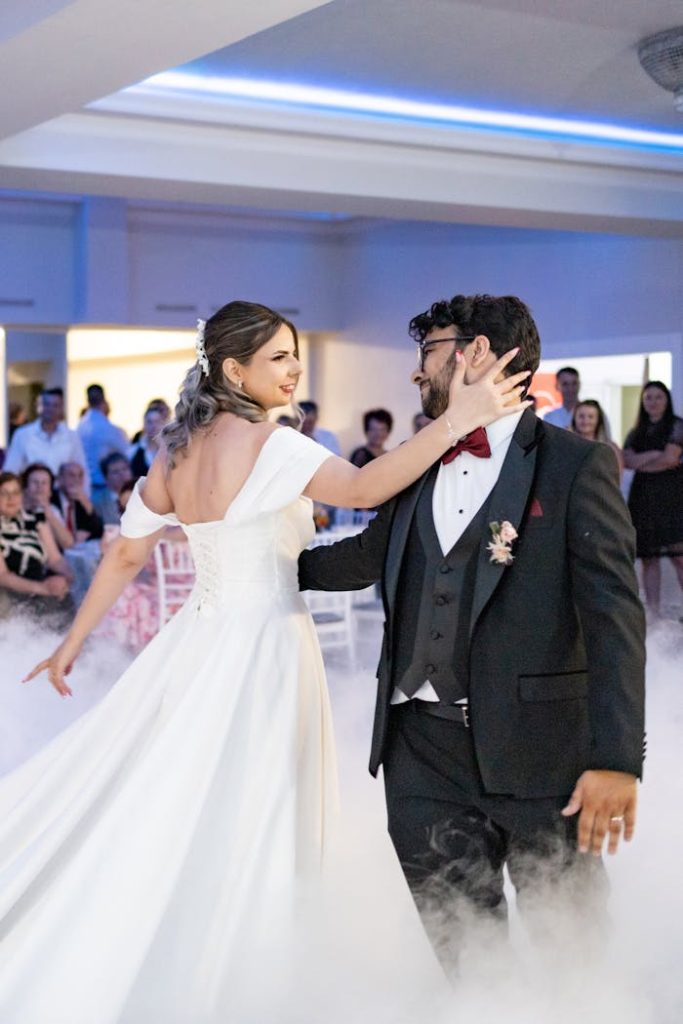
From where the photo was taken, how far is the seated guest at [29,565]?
6855 millimetres

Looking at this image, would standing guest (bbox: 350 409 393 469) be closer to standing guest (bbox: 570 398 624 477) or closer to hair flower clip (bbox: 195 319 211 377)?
standing guest (bbox: 570 398 624 477)

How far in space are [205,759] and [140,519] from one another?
1.96 ft

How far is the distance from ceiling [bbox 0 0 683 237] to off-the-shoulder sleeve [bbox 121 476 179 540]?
5.92 feet

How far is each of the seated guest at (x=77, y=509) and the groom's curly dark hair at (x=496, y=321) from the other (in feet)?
19.5

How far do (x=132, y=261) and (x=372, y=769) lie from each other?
1008cm

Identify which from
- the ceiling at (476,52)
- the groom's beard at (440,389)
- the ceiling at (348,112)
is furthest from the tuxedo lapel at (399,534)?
the ceiling at (476,52)

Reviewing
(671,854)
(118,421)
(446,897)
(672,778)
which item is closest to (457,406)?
(446,897)

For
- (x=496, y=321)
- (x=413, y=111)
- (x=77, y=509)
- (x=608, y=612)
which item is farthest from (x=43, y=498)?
(x=608, y=612)

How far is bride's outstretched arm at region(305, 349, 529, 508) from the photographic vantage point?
237 centimetres

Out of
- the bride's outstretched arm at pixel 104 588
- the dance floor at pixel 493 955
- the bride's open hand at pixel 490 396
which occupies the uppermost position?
the bride's open hand at pixel 490 396

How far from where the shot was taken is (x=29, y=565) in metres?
6.94

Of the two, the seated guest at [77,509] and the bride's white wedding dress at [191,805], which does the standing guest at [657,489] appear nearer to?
the seated guest at [77,509]

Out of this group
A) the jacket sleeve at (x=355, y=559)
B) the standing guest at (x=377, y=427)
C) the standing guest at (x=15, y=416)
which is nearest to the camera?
the jacket sleeve at (x=355, y=559)

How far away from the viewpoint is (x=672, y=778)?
4496 millimetres
